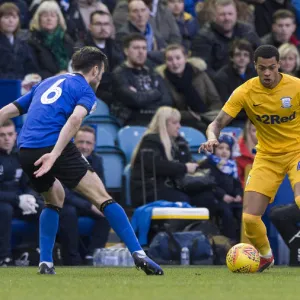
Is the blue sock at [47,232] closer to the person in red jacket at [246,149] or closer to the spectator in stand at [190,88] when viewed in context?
the person in red jacket at [246,149]

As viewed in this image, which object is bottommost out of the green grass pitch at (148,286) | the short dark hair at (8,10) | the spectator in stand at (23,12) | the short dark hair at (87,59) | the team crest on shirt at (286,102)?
the green grass pitch at (148,286)

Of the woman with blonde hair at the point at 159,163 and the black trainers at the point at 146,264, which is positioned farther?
the woman with blonde hair at the point at 159,163

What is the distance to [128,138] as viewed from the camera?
15.0 m

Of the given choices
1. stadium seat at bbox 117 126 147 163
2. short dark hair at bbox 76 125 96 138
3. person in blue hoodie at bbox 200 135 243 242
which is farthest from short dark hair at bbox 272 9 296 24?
short dark hair at bbox 76 125 96 138

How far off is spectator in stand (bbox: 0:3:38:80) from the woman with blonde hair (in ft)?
6.52

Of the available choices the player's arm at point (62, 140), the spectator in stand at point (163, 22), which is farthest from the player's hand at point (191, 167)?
the player's arm at point (62, 140)

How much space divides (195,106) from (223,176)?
170cm

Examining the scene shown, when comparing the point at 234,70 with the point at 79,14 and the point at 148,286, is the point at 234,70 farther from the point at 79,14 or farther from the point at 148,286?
the point at 148,286

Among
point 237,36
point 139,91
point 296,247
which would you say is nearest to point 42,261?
point 296,247

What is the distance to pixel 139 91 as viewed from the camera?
597 inches

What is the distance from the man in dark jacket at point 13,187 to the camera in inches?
522

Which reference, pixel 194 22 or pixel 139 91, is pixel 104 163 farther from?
pixel 194 22

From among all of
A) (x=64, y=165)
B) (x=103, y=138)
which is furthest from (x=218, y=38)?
(x=64, y=165)

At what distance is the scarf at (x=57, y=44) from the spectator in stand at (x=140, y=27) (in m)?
1.20
